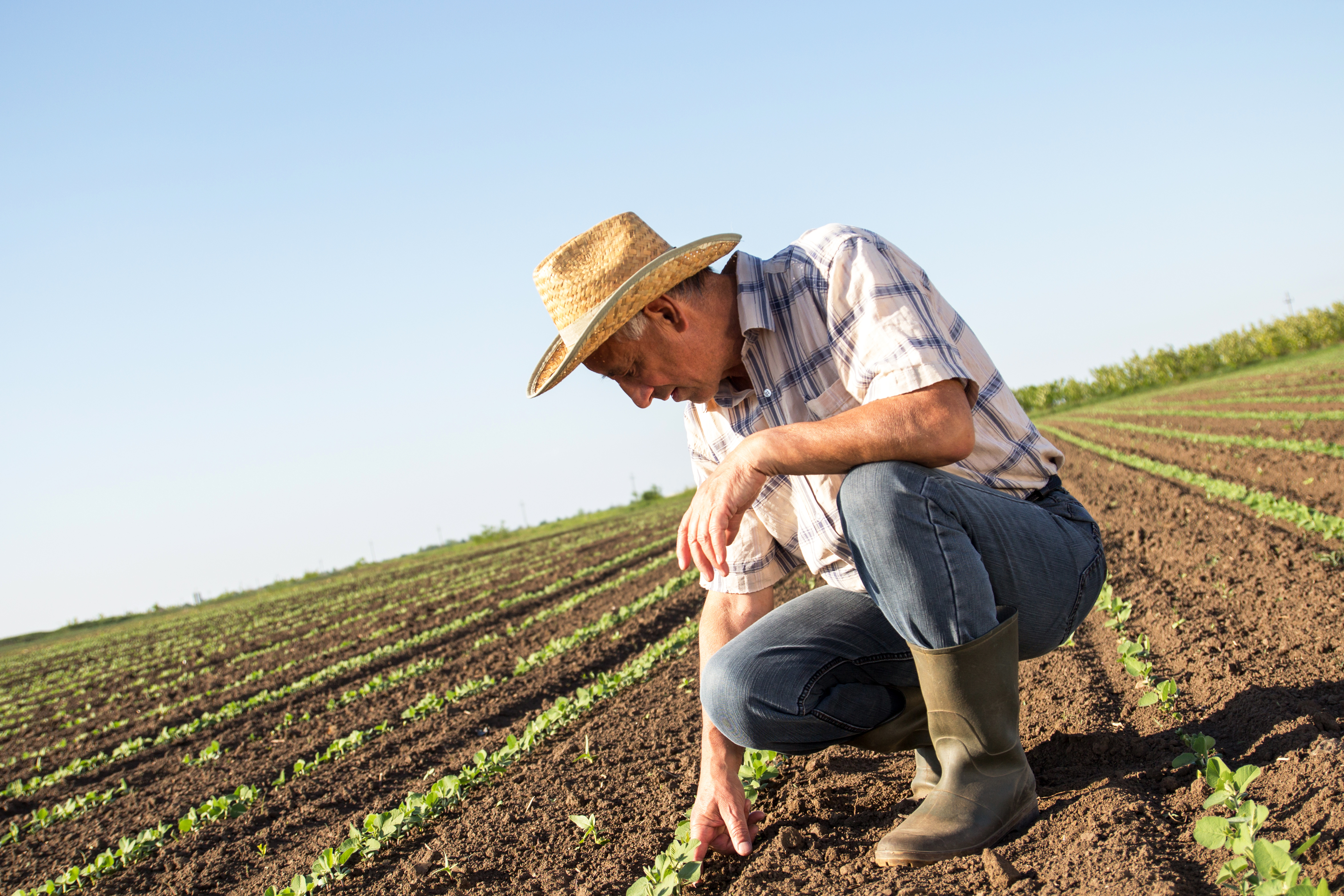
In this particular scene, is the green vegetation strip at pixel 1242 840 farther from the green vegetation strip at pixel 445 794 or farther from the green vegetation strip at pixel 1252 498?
the green vegetation strip at pixel 1252 498

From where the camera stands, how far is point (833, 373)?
219 centimetres

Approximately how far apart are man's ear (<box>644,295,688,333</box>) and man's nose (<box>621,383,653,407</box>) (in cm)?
19

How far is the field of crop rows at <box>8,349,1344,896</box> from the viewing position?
1.99m

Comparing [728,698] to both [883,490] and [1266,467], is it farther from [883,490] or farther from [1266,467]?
[1266,467]

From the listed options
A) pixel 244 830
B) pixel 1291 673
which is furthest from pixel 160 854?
pixel 1291 673

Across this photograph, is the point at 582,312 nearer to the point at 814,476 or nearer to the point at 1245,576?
the point at 814,476

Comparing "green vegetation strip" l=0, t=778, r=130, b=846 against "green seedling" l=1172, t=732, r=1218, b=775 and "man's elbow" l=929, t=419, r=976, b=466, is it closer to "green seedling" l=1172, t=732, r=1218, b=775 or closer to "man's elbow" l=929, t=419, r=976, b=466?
"man's elbow" l=929, t=419, r=976, b=466

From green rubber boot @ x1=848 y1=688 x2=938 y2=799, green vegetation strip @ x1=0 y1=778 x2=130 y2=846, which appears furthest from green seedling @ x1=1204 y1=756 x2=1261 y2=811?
green vegetation strip @ x1=0 y1=778 x2=130 y2=846

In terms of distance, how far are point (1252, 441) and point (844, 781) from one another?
41.4ft

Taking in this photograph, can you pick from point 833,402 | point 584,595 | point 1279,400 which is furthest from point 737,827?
point 1279,400

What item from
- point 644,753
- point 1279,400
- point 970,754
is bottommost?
point 1279,400

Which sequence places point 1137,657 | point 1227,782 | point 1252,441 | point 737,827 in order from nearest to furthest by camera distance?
point 1227,782 → point 737,827 → point 1137,657 → point 1252,441

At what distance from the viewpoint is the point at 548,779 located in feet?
11.3

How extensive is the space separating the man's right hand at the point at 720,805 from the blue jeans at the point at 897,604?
55mm
